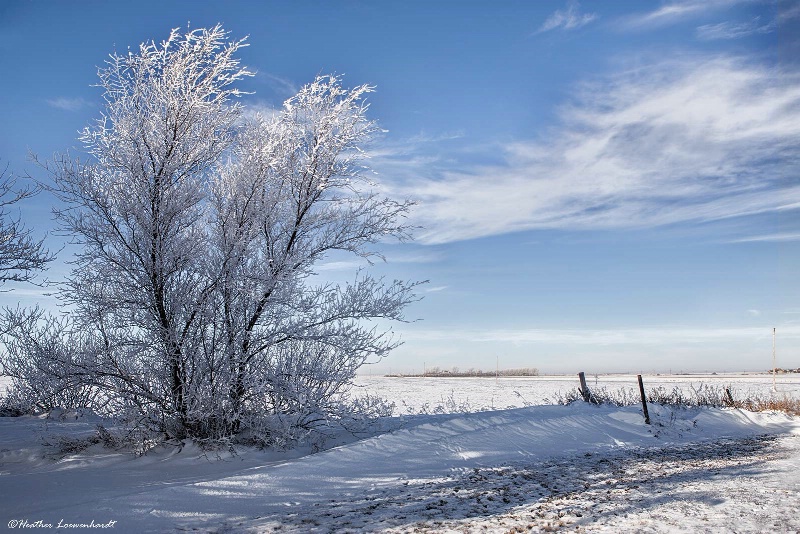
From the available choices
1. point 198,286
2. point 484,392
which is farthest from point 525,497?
point 484,392

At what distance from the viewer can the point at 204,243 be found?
10.1m

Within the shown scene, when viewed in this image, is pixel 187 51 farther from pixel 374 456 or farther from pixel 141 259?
pixel 374 456

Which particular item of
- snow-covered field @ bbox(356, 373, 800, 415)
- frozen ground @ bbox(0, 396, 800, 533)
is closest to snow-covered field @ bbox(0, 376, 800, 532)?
frozen ground @ bbox(0, 396, 800, 533)

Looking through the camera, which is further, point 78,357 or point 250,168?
point 250,168

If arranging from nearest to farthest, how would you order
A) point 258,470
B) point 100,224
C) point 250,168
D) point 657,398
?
point 258,470 → point 100,224 → point 250,168 → point 657,398

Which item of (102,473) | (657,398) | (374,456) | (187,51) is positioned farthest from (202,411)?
(657,398)

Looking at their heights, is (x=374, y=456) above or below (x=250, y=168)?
below

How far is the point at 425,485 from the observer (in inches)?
319

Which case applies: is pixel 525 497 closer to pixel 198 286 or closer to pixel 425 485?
pixel 425 485

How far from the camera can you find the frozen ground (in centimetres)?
609

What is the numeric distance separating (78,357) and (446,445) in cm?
703

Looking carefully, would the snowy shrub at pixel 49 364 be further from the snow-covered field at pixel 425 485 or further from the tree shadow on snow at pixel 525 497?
the tree shadow on snow at pixel 525 497

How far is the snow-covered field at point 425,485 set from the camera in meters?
6.09

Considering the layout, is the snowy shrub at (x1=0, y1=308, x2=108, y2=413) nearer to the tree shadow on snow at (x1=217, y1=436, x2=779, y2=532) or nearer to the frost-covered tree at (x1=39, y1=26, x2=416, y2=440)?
the frost-covered tree at (x1=39, y1=26, x2=416, y2=440)
